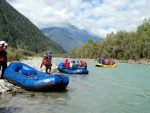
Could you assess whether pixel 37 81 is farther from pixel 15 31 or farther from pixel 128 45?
pixel 15 31

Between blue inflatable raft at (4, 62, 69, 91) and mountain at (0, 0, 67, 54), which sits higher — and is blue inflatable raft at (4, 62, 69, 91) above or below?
below

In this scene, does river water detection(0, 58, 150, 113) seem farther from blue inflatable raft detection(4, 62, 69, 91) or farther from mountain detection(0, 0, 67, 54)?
mountain detection(0, 0, 67, 54)

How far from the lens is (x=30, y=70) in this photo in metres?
16.4

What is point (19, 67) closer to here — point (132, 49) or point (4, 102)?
point (4, 102)

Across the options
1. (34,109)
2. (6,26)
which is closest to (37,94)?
(34,109)

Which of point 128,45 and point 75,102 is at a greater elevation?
point 128,45

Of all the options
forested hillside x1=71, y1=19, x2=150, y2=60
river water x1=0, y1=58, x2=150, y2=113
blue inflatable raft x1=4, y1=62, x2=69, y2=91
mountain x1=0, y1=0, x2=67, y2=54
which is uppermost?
mountain x1=0, y1=0, x2=67, y2=54

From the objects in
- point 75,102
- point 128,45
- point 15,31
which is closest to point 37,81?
point 75,102

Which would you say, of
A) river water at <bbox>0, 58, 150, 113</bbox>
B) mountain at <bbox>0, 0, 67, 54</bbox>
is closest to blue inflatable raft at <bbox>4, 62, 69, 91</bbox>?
river water at <bbox>0, 58, 150, 113</bbox>

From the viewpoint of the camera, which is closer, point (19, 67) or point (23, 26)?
point (19, 67)

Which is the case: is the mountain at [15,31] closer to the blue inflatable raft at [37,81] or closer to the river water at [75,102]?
the blue inflatable raft at [37,81]

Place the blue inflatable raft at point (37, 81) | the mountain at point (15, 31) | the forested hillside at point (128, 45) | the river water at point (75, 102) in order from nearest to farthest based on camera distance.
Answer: the river water at point (75, 102) → the blue inflatable raft at point (37, 81) → the forested hillside at point (128, 45) → the mountain at point (15, 31)

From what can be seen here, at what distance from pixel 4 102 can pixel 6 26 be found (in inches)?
5587

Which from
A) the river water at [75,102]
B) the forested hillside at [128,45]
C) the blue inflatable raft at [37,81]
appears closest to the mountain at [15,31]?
the forested hillside at [128,45]
